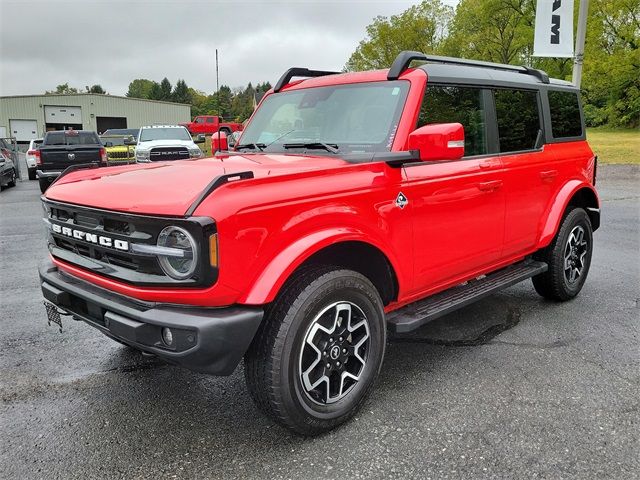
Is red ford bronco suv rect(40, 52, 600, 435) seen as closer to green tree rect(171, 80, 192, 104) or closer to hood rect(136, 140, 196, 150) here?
hood rect(136, 140, 196, 150)

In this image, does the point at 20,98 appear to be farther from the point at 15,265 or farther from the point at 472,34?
the point at 15,265

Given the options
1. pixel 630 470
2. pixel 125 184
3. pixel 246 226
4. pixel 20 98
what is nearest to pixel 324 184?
pixel 246 226

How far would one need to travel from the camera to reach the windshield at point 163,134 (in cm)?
1798

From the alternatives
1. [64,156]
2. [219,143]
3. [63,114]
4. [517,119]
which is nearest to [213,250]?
[219,143]

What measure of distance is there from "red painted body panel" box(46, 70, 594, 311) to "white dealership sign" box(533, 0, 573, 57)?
6.86 meters

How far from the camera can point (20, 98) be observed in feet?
202

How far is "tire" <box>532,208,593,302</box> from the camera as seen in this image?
187 inches

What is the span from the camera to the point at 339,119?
3.66 m

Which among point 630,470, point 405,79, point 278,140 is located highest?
point 405,79

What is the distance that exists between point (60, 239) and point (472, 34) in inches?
1662

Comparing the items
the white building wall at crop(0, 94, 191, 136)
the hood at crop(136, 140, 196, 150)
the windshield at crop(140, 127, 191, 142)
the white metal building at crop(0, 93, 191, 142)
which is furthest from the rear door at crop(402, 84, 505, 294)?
the white building wall at crop(0, 94, 191, 136)

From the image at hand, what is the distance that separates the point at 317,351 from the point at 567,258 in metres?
3.15

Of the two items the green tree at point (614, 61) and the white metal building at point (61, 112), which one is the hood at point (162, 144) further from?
the white metal building at point (61, 112)

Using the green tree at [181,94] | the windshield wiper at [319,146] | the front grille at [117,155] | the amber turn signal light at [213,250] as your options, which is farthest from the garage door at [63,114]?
the amber turn signal light at [213,250]
